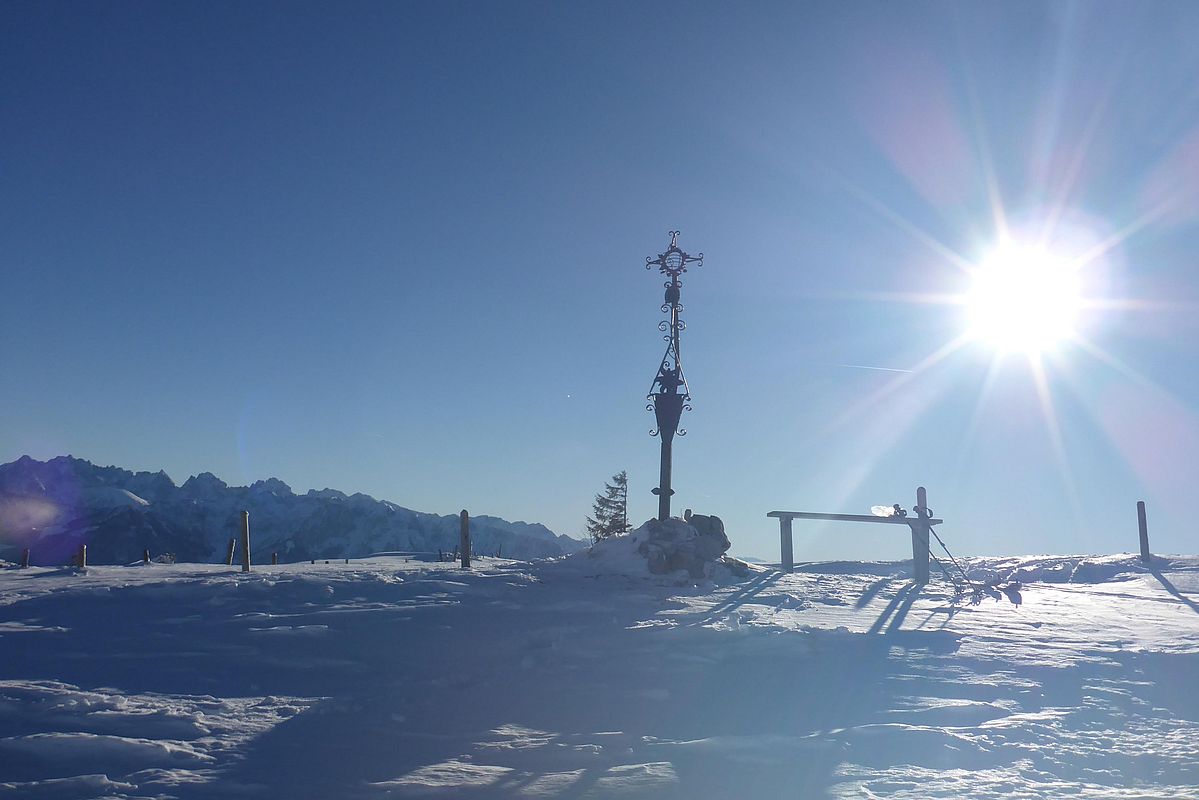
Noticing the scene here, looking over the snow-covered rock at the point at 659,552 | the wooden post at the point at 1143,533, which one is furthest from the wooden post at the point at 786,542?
the wooden post at the point at 1143,533

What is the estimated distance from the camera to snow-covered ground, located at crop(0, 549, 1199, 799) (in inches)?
227

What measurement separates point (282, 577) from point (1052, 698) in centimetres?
1131

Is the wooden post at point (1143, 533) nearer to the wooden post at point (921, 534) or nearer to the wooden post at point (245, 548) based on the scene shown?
the wooden post at point (921, 534)

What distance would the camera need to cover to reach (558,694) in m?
8.09

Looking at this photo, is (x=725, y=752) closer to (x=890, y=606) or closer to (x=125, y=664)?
(x=125, y=664)

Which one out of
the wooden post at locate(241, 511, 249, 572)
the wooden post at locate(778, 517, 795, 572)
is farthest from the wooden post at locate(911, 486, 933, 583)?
the wooden post at locate(241, 511, 249, 572)

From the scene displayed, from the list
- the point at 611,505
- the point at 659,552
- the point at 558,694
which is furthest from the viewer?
the point at 611,505

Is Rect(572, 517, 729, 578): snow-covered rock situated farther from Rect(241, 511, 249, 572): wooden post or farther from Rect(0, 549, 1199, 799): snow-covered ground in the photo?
Rect(241, 511, 249, 572): wooden post

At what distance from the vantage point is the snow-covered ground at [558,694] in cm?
575

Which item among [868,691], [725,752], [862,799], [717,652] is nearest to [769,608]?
[717,652]

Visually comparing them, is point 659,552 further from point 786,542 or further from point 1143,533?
point 1143,533

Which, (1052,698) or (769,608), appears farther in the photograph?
(769,608)

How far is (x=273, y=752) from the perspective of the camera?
6152 mm

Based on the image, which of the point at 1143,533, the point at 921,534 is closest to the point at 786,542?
the point at 921,534
